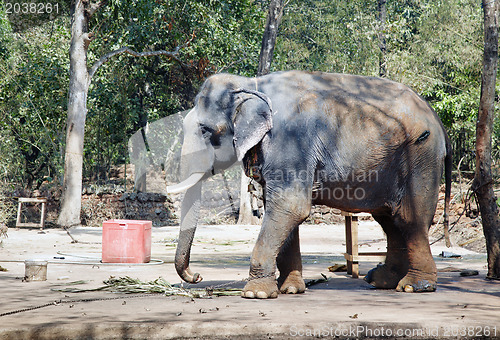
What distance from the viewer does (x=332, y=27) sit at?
2633 centimetres

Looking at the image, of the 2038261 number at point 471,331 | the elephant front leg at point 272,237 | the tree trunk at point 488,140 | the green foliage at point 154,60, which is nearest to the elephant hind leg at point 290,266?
the elephant front leg at point 272,237

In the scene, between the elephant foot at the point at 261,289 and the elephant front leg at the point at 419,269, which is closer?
the elephant foot at the point at 261,289

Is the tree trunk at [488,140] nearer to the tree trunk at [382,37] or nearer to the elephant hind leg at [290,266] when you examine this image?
the elephant hind leg at [290,266]

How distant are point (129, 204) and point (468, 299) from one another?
15308 mm

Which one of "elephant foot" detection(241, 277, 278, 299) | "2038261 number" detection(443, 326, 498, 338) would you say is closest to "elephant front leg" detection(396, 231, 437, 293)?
"elephant foot" detection(241, 277, 278, 299)

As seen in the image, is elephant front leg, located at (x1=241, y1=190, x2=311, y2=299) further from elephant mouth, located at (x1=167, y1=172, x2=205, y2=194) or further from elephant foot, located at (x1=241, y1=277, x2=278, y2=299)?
elephant mouth, located at (x1=167, y1=172, x2=205, y2=194)

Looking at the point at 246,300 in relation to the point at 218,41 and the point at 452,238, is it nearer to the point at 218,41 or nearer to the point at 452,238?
the point at 452,238

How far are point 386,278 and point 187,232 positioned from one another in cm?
218

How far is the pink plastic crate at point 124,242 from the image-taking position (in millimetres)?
8594

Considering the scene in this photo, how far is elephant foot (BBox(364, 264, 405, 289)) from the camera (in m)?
6.24

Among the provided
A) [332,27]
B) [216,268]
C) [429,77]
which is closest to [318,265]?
[216,268]

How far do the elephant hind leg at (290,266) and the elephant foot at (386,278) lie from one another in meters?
0.87

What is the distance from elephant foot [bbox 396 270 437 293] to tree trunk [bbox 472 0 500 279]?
1304 mm

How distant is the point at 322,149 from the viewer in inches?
226
